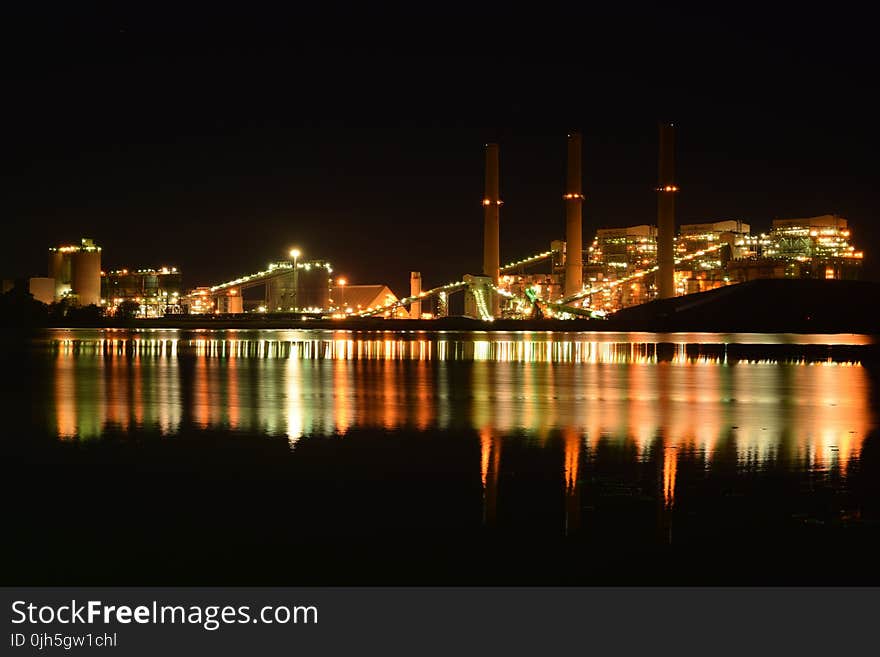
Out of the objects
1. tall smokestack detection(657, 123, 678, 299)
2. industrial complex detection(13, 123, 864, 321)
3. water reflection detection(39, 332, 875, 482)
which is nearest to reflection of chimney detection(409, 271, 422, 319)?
industrial complex detection(13, 123, 864, 321)

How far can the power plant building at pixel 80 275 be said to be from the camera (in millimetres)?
107500

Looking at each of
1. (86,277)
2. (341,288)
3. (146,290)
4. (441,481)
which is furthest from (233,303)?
(441,481)

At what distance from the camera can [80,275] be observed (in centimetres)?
10762

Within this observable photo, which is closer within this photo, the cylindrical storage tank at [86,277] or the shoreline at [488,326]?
the shoreline at [488,326]

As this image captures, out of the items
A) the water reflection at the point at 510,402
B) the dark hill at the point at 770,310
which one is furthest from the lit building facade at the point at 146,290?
the water reflection at the point at 510,402

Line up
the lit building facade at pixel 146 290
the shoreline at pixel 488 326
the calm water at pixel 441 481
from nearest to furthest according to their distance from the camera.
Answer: the calm water at pixel 441 481 → the shoreline at pixel 488 326 → the lit building facade at pixel 146 290

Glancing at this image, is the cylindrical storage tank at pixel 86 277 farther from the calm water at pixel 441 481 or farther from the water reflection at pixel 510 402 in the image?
the calm water at pixel 441 481

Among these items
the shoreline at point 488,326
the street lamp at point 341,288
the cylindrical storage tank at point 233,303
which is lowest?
the shoreline at point 488,326

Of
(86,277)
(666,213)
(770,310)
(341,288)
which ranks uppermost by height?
(666,213)

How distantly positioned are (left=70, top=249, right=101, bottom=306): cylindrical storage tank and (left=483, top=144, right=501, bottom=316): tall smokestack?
40.8m

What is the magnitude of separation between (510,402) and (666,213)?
264ft

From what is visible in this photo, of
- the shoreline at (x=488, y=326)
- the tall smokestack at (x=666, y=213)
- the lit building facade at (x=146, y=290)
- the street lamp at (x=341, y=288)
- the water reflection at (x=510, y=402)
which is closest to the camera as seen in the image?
the water reflection at (x=510, y=402)

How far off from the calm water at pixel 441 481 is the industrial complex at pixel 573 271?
7960cm

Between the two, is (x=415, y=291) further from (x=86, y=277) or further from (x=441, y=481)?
(x=441, y=481)
